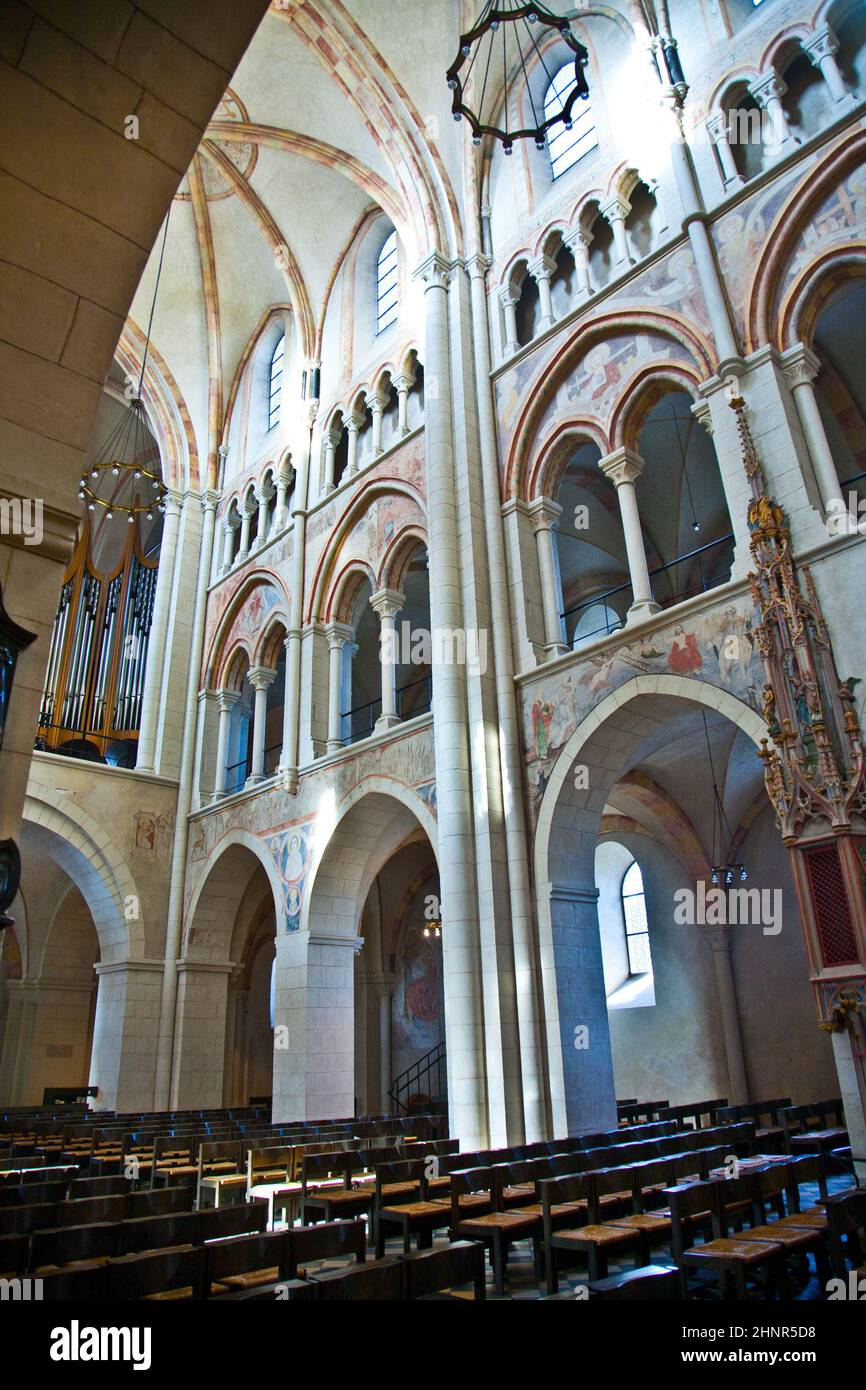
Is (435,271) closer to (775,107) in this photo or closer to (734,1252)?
(775,107)

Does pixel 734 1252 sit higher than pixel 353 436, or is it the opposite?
pixel 353 436

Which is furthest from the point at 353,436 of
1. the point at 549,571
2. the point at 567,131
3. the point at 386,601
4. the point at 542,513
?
the point at 549,571

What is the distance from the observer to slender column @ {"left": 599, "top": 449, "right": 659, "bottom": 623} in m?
11.3

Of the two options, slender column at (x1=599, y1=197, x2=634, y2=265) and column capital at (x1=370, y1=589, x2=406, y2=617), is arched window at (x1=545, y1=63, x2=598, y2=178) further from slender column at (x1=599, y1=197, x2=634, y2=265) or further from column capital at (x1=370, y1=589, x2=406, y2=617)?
column capital at (x1=370, y1=589, x2=406, y2=617)

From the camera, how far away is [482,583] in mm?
13219

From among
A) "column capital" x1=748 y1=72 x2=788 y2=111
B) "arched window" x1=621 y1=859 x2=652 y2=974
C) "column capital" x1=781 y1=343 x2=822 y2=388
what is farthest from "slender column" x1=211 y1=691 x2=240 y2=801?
"column capital" x1=748 y1=72 x2=788 y2=111

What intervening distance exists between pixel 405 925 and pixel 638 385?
15110 millimetres

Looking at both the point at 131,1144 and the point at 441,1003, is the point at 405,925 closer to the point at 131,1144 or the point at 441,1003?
the point at 441,1003

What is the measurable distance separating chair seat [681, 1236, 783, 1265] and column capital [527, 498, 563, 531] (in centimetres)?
1033

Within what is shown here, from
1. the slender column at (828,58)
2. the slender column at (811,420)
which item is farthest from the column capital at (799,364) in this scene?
the slender column at (828,58)

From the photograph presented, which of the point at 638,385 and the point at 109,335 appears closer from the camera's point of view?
the point at 109,335

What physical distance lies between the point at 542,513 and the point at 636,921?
A: 9812 millimetres

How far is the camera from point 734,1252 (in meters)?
4.33
